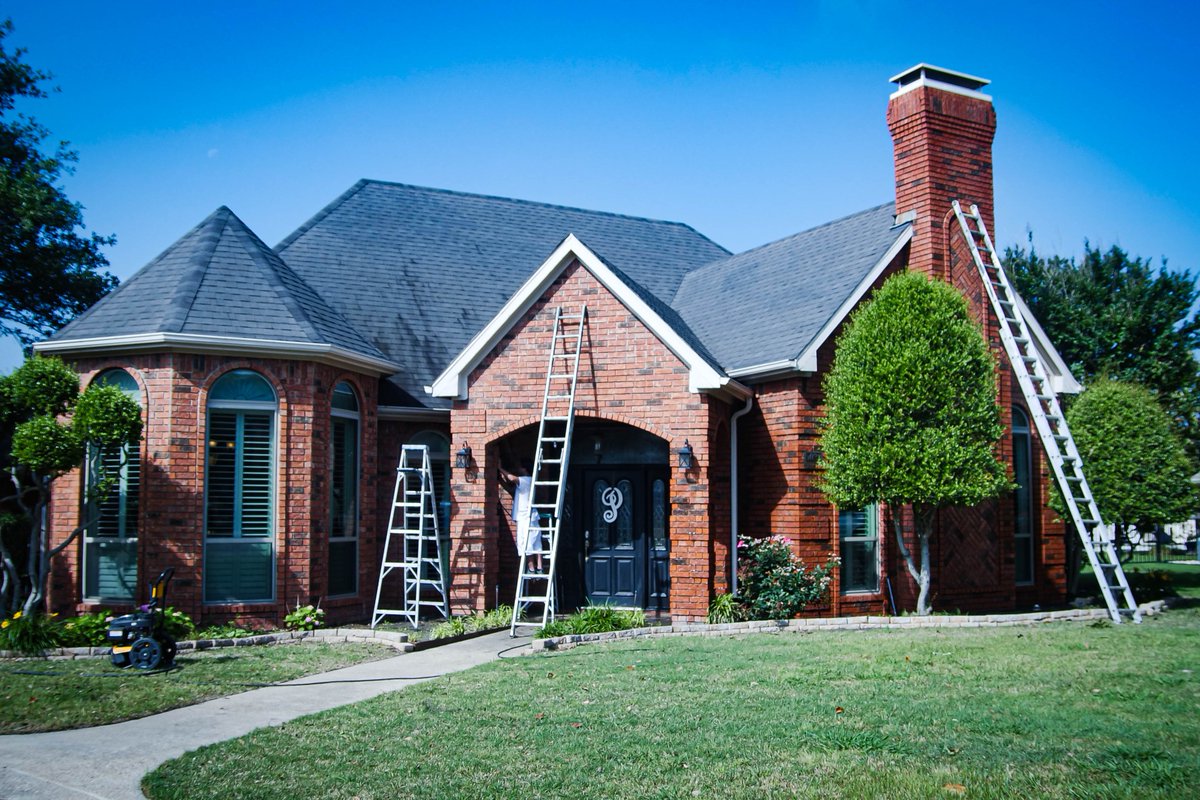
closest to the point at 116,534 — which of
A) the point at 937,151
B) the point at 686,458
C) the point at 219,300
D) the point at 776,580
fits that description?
the point at 219,300

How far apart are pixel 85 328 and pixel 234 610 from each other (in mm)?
4451

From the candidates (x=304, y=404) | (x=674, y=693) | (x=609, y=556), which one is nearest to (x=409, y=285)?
(x=304, y=404)

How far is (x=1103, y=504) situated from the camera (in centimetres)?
1708

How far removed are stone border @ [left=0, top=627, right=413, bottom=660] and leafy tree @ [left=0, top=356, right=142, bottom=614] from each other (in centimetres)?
119

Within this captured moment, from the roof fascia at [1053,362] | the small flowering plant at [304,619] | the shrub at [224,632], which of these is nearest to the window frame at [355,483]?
the small flowering plant at [304,619]

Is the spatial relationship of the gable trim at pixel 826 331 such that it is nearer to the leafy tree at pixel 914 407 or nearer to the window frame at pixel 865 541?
the leafy tree at pixel 914 407

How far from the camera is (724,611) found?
13.6m

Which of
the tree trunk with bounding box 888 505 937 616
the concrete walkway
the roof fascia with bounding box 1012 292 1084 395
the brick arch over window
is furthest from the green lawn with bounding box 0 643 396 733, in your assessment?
the roof fascia with bounding box 1012 292 1084 395

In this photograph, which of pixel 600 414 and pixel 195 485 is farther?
pixel 600 414

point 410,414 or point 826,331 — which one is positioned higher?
point 826,331

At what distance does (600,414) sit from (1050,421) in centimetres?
814

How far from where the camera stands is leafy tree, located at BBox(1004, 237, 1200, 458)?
30.3m

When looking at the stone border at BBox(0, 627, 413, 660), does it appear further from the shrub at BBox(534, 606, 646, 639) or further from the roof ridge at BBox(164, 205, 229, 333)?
the roof ridge at BBox(164, 205, 229, 333)

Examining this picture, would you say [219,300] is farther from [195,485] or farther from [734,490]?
[734,490]
